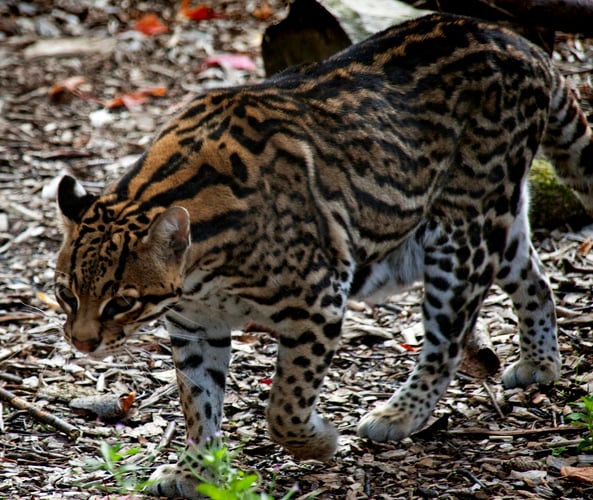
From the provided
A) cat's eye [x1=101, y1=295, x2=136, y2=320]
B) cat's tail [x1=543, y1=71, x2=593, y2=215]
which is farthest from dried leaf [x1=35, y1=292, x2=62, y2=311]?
cat's tail [x1=543, y1=71, x2=593, y2=215]

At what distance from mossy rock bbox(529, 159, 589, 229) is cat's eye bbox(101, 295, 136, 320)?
14.8 ft

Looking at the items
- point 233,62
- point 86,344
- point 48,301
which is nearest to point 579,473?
point 86,344

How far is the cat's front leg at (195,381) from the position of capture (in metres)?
5.64

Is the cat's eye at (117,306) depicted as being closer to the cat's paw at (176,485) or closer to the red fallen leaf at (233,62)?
the cat's paw at (176,485)

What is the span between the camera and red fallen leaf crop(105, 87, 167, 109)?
11391 mm

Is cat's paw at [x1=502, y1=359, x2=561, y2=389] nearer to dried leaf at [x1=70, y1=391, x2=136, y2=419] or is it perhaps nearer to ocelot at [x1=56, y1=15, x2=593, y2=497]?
ocelot at [x1=56, y1=15, x2=593, y2=497]

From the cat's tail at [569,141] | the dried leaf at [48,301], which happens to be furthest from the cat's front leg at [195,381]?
the cat's tail at [569,141]

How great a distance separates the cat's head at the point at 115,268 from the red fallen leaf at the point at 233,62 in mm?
7314

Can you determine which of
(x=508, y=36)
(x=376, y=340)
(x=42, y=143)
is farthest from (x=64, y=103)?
(x=508, y=36)

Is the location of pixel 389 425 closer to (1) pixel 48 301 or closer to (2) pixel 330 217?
(2) pixel 330 217

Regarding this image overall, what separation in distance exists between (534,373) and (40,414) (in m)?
3.09

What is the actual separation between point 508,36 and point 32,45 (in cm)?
811

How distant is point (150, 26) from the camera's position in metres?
13.3

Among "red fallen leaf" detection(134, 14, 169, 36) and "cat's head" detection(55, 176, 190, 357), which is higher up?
"cat's head" detection(55, 176, 190, 357)
